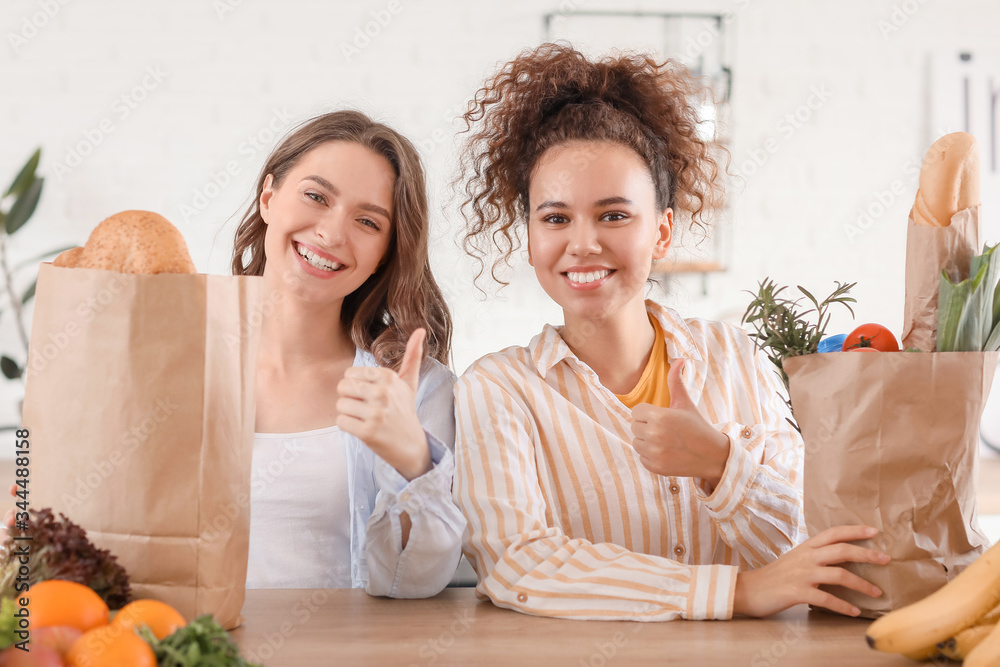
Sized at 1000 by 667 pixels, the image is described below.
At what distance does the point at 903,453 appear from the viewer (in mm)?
848

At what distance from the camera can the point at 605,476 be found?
1178 millimetres

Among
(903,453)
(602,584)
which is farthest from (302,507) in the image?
(903,453)

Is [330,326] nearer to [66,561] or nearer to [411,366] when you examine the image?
[411,366]

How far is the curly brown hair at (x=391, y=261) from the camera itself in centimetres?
145

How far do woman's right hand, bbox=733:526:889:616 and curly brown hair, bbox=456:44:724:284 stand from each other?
62cm

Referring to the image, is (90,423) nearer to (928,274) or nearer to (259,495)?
(259,495)

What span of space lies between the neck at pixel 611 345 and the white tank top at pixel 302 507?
46 cm

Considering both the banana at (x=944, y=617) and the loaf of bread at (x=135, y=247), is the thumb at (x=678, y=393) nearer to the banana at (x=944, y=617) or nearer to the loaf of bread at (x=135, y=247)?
the banana at (x=944, y=617)

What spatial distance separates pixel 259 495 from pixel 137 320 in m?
0.69

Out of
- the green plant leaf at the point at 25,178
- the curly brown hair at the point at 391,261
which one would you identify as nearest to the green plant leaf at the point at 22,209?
the green plant leaf at the point at 25,178

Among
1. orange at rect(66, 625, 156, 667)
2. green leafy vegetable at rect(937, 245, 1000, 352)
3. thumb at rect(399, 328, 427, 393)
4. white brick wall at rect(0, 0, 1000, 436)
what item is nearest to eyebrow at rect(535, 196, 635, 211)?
thumb at rect(399, 328, 427, 393)

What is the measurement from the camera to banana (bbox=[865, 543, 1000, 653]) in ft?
2.42

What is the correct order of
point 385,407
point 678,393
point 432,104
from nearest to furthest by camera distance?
point 385,407 → point 678,393 → point 432,104

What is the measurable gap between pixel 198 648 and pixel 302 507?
2.57ft
